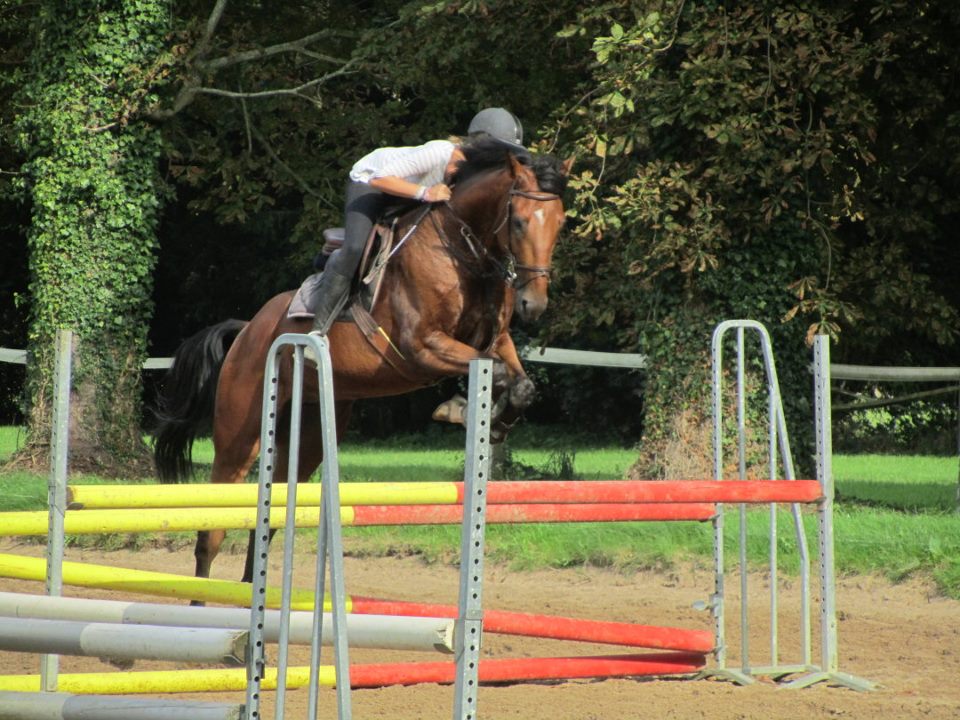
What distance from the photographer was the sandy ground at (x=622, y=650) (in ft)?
13.8

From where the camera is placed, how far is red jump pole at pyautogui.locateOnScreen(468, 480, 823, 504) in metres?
3.49

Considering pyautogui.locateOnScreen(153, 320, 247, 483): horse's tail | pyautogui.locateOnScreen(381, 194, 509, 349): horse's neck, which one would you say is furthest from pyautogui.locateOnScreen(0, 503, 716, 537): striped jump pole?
pyautogui.locateOnScreen(153, 320, 247, 483): horse's tail

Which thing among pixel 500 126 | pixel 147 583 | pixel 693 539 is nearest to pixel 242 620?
pixel 147 583

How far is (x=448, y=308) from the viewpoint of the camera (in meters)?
5.55

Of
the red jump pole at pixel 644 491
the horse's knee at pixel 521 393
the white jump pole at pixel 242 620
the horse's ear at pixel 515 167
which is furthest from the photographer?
the horse's ear at pixel 515 167

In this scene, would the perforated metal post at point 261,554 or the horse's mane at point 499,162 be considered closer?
the perforated metal post at point 261,554

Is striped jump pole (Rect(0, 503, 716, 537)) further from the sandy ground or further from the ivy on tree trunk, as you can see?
the ivy on tree trunk

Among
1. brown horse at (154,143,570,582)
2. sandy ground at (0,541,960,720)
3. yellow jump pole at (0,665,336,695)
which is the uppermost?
brown horse at (154,143,570,582)

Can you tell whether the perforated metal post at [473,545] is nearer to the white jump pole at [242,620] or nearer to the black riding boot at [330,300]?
the white jump pole at [242,620]

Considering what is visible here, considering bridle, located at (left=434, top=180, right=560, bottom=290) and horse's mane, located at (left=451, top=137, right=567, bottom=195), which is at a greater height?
horse's mane, located at (left=451, top=137, right=567, bottom=195)

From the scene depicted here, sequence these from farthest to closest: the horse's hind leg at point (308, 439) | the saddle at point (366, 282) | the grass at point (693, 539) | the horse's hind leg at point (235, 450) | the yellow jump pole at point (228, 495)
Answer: the grass at point (693, 539)
the horse's hind leg at point (235, 450)
the horse's hind leg at point (308, 439)
the saddle at point (366, 282)
the yellow jump pole at point (228, 495)

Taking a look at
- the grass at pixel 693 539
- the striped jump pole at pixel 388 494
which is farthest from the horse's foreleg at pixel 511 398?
the grass at pixel 693 539

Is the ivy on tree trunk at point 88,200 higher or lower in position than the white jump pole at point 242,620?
higher

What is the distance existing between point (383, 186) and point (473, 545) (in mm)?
3084
